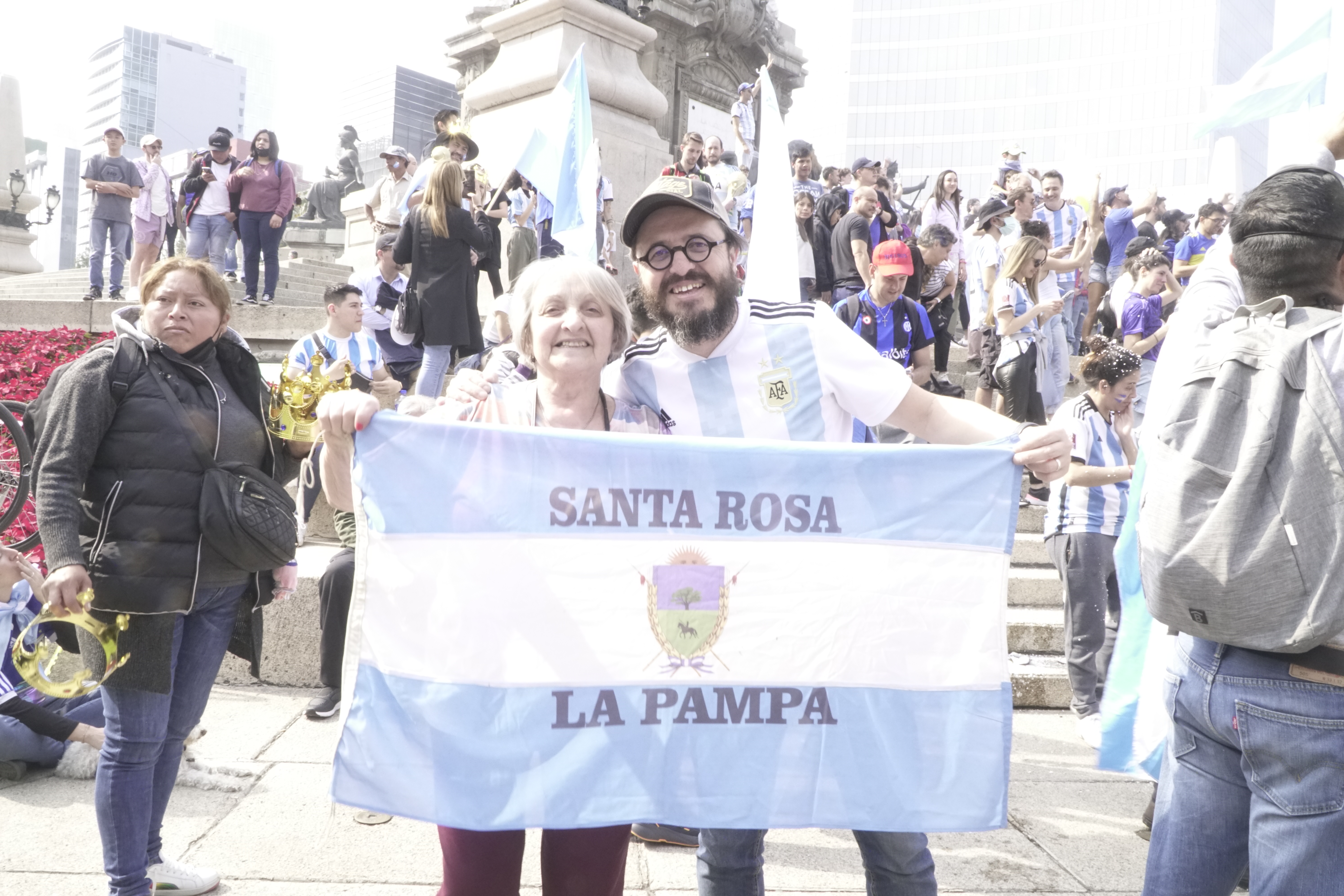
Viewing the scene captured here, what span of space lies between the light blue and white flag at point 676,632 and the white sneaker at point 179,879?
1513 millimetres

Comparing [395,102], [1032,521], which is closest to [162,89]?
[395,102]

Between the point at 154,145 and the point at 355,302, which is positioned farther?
the point at 154,145

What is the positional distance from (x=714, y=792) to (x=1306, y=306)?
1.60m

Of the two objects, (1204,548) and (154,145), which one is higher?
(154,145)

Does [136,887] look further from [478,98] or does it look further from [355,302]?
[478,98]

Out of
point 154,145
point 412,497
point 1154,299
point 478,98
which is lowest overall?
point 412,497

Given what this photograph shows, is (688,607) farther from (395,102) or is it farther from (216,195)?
(395,102)

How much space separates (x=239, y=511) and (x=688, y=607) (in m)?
1.53

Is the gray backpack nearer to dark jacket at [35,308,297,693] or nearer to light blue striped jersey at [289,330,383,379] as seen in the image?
dark jacket at [35,308,297,693]

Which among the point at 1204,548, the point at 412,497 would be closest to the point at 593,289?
the point at 412,497

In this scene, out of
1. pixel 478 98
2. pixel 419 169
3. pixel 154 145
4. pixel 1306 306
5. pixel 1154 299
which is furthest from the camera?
pixel 478 98

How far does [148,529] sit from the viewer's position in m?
3.01

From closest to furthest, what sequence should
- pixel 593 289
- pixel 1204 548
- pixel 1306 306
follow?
pixel 1204 548 → pixel 1306 306 → pixel 593 289

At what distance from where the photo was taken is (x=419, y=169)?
959 cm
